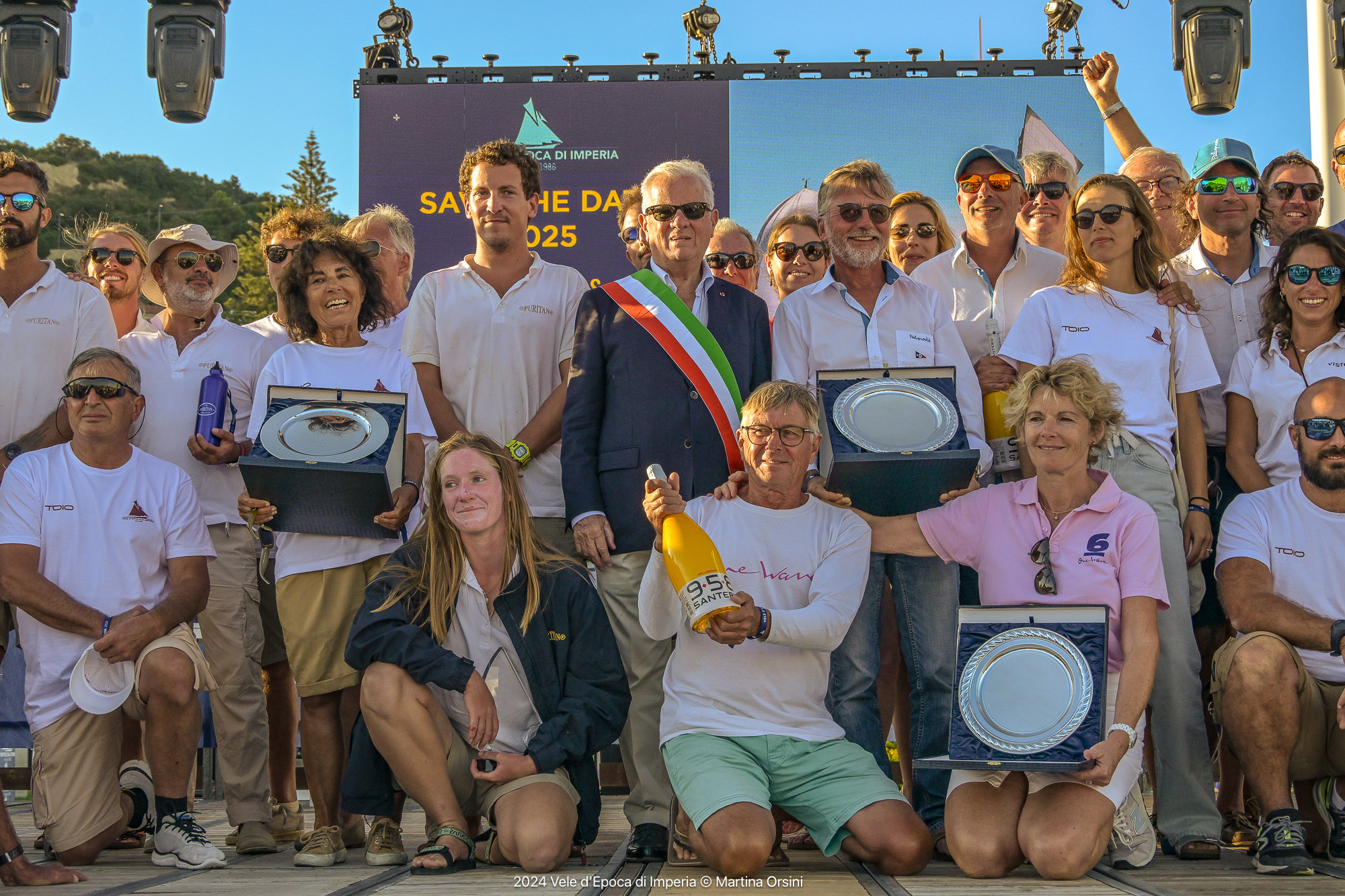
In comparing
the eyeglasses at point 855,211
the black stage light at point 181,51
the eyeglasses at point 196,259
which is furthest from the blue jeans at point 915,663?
the black stage light at point 181,51

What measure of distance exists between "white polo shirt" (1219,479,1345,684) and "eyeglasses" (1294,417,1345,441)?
0.66 feet

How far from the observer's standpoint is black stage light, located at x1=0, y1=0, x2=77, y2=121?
536cm

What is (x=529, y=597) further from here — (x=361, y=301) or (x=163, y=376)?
(x=163, y=376)

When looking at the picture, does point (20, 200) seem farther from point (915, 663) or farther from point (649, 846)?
point (915, 663)

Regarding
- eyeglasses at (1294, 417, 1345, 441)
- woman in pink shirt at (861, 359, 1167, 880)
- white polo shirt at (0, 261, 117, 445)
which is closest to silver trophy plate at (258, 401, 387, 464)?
white polo shirt at (0, 261, 117, 445)

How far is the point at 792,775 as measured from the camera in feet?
13.6

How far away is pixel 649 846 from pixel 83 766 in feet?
6.91

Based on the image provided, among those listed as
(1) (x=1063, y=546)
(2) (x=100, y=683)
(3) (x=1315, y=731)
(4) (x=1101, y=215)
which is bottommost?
(3) (x=1315, y=731)

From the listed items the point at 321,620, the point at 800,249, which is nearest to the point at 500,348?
the point at 321,620

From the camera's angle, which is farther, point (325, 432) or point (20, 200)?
point (20, 200)

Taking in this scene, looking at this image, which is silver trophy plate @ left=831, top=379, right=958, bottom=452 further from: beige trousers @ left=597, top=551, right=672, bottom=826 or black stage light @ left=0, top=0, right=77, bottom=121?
black stage light @ left=0, top=0, right=77, bottom=121

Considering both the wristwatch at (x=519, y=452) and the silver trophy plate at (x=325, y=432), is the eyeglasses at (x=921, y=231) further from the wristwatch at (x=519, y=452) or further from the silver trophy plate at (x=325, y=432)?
the silver trophy plate at (x=325, y=432)

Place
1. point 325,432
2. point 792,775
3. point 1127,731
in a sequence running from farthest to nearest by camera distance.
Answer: point 325,432 < point 792,775 < point 1127,731

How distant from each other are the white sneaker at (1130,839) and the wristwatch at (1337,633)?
2.93 feet
